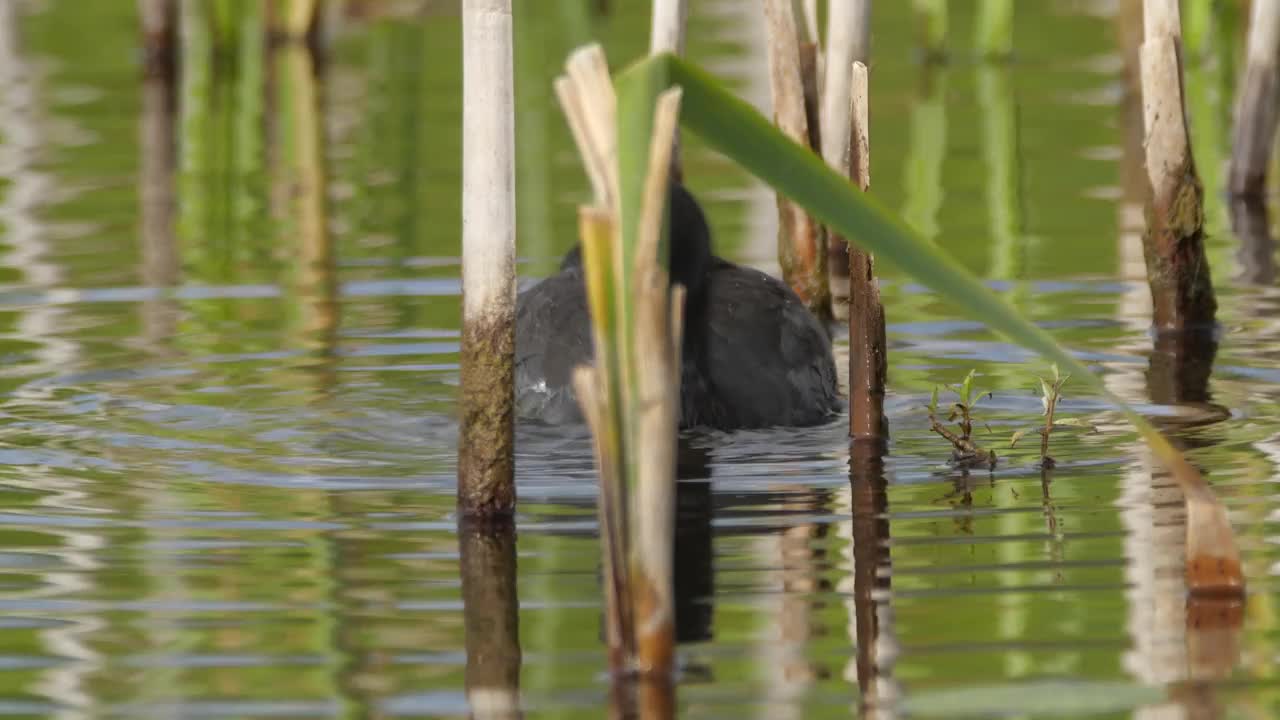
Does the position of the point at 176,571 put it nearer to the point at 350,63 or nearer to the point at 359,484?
the point at 359,484

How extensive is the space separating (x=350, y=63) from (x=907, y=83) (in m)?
A: 4.67

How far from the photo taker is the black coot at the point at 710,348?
742 cm

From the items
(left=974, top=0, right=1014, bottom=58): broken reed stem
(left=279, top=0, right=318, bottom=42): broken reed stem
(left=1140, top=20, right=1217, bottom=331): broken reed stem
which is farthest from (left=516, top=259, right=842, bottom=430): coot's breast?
(left=279, top=0, right=318, bottom=42): broken reed stem

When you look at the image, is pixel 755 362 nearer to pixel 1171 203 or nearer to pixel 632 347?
pixel 1171 203

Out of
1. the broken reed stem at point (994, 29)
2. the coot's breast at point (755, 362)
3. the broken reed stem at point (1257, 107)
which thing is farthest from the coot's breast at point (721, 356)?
the broken reed stem at point (994, 29)

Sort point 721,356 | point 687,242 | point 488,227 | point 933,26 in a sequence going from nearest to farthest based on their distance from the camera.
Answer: point 488,227 < point 721,356 < point 687,242 < point 933,26

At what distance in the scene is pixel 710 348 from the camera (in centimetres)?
752

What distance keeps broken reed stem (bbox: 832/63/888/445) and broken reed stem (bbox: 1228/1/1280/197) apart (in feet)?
12.5

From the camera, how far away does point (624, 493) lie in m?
4.52

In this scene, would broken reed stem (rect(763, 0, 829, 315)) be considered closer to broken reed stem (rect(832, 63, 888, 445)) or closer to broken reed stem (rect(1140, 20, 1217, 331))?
broken reed stem (rect(1140, 20, 1217, 331))

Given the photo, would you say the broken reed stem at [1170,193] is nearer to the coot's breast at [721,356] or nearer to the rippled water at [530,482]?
the rippled water at [530,482]

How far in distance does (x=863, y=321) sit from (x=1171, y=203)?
79.5 inches

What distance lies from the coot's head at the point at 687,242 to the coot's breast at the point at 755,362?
125 mm

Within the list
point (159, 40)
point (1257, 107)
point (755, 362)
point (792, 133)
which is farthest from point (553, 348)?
point (159, 40)
